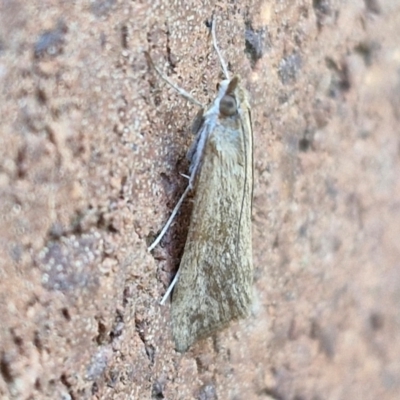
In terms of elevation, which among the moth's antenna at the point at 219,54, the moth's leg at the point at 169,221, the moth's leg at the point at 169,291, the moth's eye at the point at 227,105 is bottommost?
the moth's leg at the point at 169,291

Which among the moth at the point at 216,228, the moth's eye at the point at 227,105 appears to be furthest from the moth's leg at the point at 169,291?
the moth's eye at the point at 227,105

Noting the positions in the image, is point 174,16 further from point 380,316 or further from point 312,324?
point 380,316

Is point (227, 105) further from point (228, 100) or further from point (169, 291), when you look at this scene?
point (169, 291)

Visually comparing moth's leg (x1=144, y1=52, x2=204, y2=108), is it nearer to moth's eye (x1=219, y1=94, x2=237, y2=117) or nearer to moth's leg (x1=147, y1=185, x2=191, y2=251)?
moth's eye (x1=219, y1=94, x2=237, y2=117)

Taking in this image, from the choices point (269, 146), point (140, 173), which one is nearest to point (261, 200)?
point (269, 146)

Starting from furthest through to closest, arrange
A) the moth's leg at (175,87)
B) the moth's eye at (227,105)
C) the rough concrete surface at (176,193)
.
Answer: the moth's eye at (227,105), the moth's leg at (175,87), the rough concrete surface at (176,193)

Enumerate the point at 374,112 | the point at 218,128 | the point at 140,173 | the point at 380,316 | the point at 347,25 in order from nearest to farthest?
the point at 140,173 < the point at 218,128 < the point at 347,25 < the point at 374,112 < the point at 380,316

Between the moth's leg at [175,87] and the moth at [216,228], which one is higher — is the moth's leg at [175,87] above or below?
above

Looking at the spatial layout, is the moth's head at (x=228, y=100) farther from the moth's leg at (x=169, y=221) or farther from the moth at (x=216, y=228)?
the moth's leg at (x=169, y=221)

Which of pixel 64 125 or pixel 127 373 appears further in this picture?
pixel 127 373
